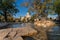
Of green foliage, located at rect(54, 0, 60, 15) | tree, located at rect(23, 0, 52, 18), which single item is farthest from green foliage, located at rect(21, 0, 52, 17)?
green foliage, located at rect(54, 0, 60, 15)

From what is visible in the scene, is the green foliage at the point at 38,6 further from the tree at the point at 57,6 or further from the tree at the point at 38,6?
the tree at the point at 57,6

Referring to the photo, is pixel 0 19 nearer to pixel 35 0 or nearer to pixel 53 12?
pixel 35 0

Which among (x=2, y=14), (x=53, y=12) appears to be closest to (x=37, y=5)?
(x=53, y=12)

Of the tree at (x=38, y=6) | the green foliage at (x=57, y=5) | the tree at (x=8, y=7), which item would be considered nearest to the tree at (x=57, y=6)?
the green foliage at (x=57, y=5)

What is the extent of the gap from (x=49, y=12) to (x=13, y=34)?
63.2 ft

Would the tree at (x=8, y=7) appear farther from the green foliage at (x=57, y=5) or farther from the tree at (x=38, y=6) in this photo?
the green foliage at (x=57, y=5)

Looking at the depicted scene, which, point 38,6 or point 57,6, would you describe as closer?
point 38,6

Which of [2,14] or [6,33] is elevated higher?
[6,33]

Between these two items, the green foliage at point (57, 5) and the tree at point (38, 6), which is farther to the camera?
the green foliage at point (57, 5)

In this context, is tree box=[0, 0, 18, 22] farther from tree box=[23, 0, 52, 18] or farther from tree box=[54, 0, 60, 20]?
tree box=[54, 0, 60, 20]

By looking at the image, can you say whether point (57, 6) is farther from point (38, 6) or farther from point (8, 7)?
point (8, 7)

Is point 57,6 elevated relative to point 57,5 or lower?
lower

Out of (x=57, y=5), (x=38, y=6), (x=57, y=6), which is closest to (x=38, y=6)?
(x=38, y=6)

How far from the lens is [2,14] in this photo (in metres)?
20.6
